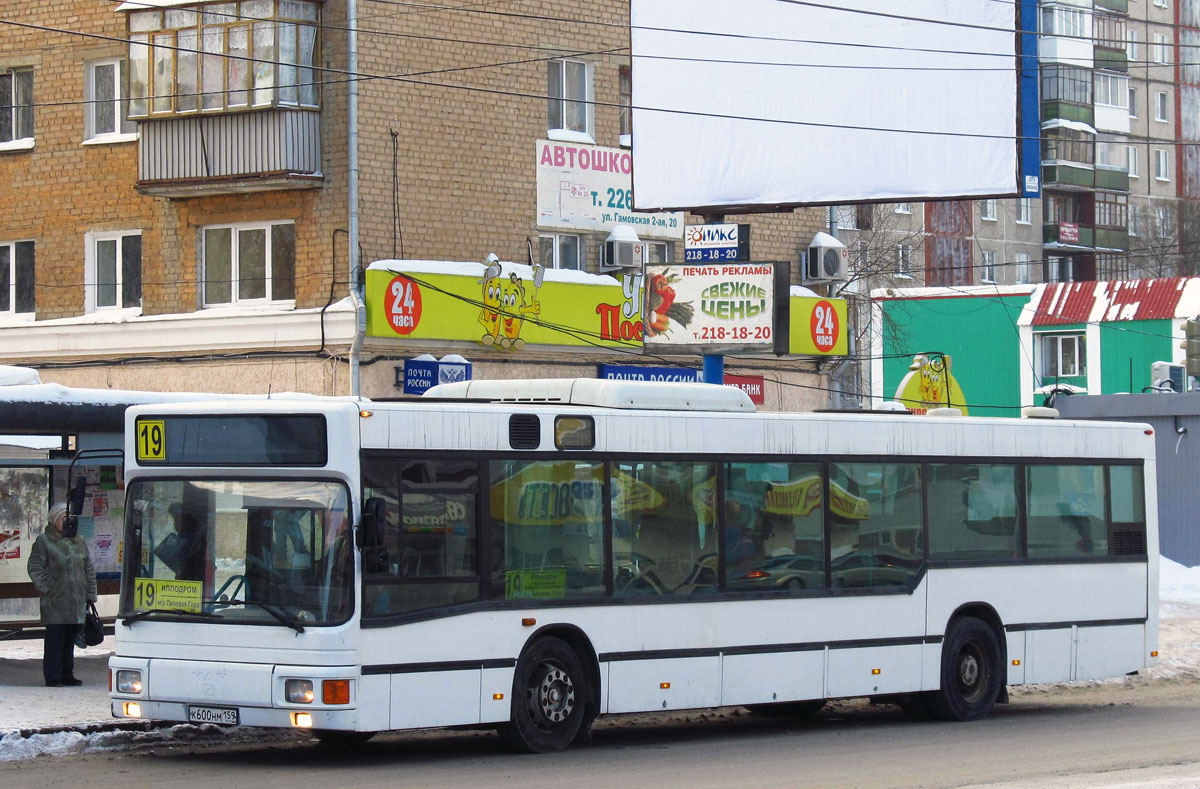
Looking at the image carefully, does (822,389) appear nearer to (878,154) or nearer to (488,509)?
(878,154)

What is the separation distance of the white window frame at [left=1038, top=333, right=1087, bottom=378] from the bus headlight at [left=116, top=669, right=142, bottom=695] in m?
47.4

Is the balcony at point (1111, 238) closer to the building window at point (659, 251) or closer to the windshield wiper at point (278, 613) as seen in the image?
the building window at point (659, 251)

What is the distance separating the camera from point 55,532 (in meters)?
15.5

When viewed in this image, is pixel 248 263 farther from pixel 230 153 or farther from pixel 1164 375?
pixel 1164 375

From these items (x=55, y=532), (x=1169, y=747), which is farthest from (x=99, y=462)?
(x=1169, y=747)

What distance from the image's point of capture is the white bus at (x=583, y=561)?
38.6 ft

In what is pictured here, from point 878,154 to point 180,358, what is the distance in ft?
38.7

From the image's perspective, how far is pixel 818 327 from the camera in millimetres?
34031

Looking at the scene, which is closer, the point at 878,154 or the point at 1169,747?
the point at 1169,747

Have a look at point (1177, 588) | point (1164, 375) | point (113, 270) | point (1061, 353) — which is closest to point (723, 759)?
point (1177, 588)

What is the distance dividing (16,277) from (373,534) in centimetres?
2112

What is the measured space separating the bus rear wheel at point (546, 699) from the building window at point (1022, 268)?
210 feet

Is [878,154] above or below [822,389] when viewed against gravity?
above

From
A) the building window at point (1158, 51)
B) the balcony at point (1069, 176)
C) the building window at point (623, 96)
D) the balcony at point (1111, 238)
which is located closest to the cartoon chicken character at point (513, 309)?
the building window at point (623, 96)
